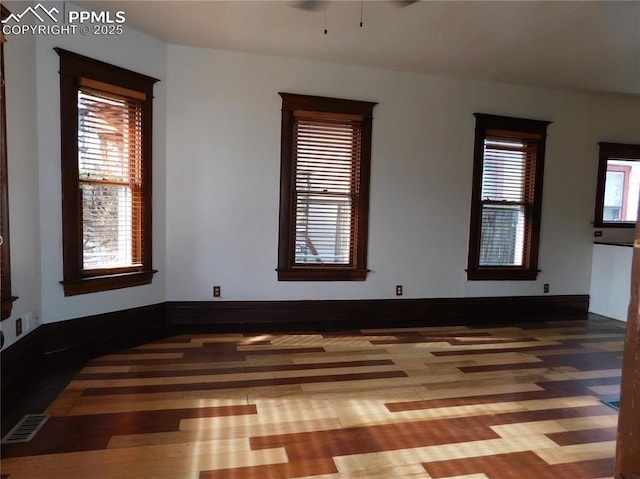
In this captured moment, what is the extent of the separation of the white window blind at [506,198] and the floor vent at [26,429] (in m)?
4.53

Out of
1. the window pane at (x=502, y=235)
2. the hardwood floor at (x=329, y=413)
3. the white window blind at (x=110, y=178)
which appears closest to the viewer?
the hardwood floor at (x=329, y=413)

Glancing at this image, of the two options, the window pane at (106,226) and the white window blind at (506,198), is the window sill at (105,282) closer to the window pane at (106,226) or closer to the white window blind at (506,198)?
the window pane at (106,226)

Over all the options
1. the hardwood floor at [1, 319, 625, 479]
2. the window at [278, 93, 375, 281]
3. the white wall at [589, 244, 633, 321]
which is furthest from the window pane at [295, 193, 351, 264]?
the white wall at [589, 244, 633, 321]

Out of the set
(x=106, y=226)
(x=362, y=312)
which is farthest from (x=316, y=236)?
(x=106, y=226)

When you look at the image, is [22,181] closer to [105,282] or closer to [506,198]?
[105,282]

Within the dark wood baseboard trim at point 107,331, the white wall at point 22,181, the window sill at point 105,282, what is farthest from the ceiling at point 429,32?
the dark wood baseboard trim at point 107,331

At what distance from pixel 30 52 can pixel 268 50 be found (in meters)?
1.98

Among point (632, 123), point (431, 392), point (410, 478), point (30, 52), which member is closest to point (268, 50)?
point (30, 52)

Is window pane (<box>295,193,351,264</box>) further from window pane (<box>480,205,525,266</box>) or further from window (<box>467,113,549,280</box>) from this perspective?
window pane (<box>480,205,525,266</box>)

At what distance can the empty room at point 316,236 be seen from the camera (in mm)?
2334

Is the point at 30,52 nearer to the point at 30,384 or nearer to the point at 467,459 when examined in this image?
the point at 30,384

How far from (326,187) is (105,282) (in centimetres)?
231

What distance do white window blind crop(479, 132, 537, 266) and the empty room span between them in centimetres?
3

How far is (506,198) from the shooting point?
16.6 ft
